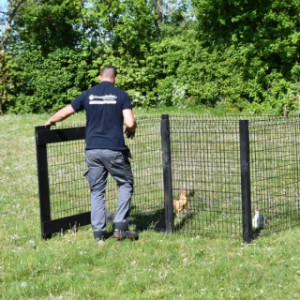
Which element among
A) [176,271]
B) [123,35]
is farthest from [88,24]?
[176,271]

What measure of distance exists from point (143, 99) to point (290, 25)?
702 cm

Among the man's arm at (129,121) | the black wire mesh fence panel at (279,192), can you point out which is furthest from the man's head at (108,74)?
the black wire mesh fence panel at (279,192)

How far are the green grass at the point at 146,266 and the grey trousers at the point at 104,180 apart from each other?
0.26 meters

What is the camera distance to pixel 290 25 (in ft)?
61.7

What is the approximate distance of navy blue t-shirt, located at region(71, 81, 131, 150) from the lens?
6172 mm

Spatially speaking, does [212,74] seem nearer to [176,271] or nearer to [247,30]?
[247,30]

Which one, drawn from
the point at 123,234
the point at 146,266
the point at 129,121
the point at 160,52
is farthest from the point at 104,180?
the point at 160,52

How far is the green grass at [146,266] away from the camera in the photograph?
188 inches

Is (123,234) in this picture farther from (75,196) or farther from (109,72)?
(75,196)

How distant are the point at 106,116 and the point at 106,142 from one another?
295 mm

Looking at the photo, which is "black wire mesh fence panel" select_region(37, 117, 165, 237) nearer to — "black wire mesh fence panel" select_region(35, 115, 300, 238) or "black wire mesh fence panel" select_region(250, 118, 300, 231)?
"black wire mesh fence panel" select_region(35, 115, 300, 238)

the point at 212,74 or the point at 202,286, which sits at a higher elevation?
the point at 212,74

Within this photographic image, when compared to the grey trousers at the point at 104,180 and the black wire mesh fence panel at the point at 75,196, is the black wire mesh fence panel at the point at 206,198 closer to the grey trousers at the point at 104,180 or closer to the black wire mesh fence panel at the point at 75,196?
the black wire mesh fence panel at the point at 75,196

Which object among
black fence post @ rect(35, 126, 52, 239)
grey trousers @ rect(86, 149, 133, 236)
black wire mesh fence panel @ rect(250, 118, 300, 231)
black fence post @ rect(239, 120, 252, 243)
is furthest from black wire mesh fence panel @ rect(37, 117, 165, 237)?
black wire mesh fence panel @ rect(250, 118, 300, 231)
